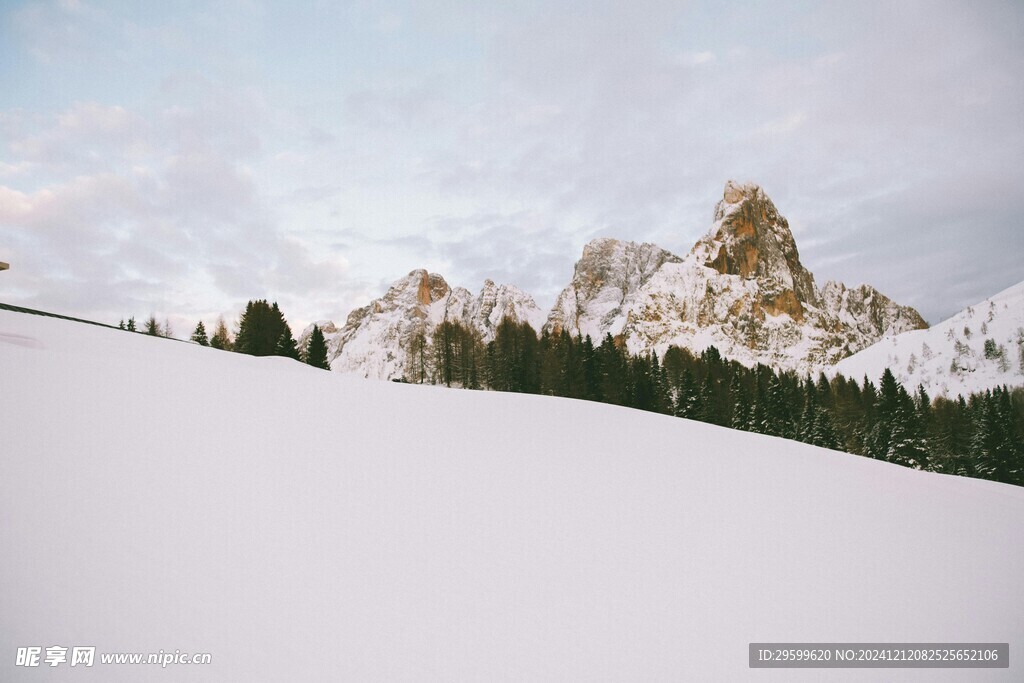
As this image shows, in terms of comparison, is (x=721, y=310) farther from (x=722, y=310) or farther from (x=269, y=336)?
(x=269, y=336)

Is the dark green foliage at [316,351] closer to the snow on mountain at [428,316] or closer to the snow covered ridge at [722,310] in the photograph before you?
the snow covered ridge at [722,310]

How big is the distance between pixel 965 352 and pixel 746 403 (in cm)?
7885

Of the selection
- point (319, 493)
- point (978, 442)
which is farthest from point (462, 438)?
point (978, 442)

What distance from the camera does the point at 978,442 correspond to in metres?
43.6

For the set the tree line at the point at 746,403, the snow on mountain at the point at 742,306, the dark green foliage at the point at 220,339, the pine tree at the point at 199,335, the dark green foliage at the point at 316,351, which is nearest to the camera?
the tree line at the point at 746,403

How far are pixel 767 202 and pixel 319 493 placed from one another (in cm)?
21888

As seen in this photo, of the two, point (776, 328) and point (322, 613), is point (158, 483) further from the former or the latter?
point (776, 328)

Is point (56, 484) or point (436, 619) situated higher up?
point (56, 484)

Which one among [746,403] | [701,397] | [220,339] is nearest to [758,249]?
[746,403]

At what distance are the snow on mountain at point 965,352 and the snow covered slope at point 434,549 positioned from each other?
107 meters

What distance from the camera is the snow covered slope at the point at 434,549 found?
14.5 ft

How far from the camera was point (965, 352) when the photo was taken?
94750 mm

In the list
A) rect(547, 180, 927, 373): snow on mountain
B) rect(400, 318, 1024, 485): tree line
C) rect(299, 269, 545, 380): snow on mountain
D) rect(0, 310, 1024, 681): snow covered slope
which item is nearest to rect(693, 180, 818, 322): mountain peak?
rect(547, 180, 927, 373): snow on mountain

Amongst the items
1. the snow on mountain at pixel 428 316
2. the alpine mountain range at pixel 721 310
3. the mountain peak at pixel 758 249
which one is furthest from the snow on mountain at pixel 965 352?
the snow on mountain at pixel 428 316
